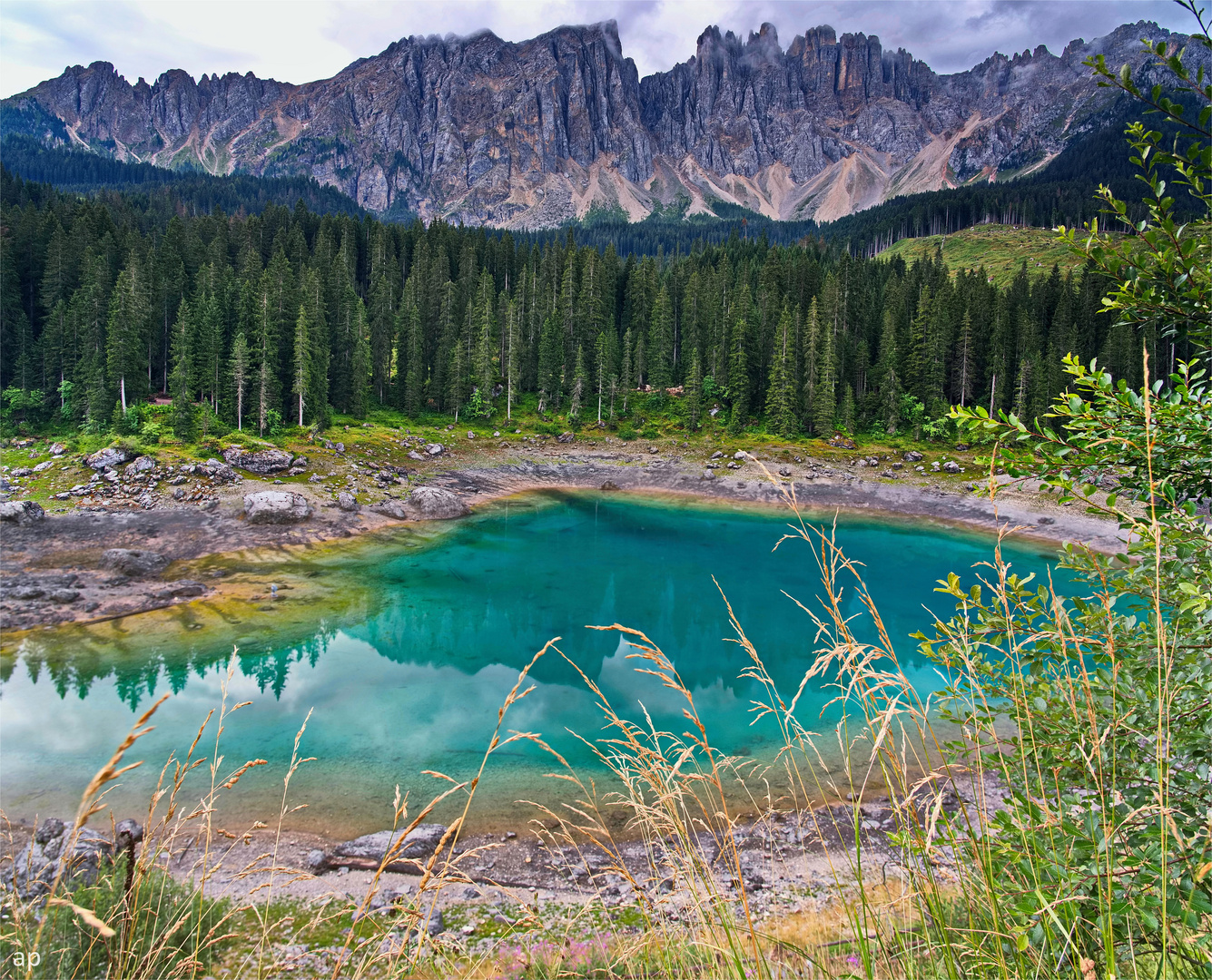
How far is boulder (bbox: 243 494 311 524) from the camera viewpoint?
33.0m

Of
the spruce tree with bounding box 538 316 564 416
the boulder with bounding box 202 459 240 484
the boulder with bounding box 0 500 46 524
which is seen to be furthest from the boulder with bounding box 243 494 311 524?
the spruce tree with bounding box 538 316 564 416

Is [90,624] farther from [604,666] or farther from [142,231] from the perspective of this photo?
[142,231]

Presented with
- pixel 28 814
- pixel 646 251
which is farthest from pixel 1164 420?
pixel 646 251

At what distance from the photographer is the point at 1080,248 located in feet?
12.9

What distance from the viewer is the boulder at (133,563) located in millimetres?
25609

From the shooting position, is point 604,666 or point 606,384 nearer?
point 604,666

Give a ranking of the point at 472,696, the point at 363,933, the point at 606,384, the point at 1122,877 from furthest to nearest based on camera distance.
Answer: the point at 606,384 < the point at 472,696 < the point at 363,933 < the point at 1122,877

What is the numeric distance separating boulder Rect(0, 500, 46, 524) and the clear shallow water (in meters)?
9.24

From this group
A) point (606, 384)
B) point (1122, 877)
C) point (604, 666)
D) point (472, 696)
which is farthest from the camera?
point (606, 384)

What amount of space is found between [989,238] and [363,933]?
142 metres

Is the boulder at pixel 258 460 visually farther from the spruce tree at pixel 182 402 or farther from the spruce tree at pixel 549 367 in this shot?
the spruce tree at pixel 549 367

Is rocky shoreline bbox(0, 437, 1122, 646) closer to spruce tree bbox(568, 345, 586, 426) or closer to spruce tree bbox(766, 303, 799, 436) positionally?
spruce tree bbox(568, 345, 586, 426)

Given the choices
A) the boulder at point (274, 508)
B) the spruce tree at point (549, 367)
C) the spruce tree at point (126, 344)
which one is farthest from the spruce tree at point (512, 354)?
the boulder at point (274, 508)

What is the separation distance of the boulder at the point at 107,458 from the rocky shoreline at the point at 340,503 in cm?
16
